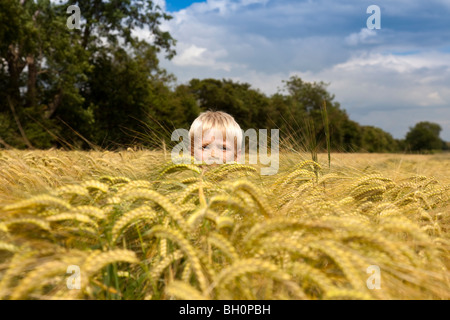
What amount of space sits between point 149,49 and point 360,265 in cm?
2762

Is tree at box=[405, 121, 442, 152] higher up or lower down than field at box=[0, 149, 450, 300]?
higher up

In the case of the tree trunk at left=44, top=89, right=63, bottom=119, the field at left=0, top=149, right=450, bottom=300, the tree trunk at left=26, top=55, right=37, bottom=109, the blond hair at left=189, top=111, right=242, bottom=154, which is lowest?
the field at left=0, top=149, right=450, bottom=300

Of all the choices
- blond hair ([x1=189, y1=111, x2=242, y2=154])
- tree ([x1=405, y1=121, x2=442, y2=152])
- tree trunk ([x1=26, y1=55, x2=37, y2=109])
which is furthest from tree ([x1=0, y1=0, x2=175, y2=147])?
tree ([x1=405, y1=121, x2=442, y2=152])

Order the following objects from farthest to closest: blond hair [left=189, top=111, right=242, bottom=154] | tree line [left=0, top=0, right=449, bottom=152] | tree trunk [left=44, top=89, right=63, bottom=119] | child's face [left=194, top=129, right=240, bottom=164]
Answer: tree trunk [left=44, top=89, right=63, bottom=119]
tree line [left=0, top=0, right=449, bottom=152]
blond hair [left=189, top=111, right=242, bottom=154]
child's face [left=194, top=129, right=240, bottom=164]

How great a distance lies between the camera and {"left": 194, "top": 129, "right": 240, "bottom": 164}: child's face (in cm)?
310

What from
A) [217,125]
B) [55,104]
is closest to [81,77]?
[55,104]

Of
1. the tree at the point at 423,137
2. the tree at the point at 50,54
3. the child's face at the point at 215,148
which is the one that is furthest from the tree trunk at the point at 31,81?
the tree at the point at 423,137

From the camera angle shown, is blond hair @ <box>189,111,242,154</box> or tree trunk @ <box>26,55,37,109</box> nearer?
blond hair @ <box>189,111,242,154</box>

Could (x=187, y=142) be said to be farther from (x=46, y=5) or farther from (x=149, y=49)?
(x=149, y=49)

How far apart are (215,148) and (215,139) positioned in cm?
10

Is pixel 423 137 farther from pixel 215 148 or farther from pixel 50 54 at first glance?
pixel 215 148

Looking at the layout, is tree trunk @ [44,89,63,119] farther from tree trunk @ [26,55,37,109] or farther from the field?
the field

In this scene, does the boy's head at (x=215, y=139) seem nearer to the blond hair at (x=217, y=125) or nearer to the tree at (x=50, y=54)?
the blond hair at (x=217, y=125)
